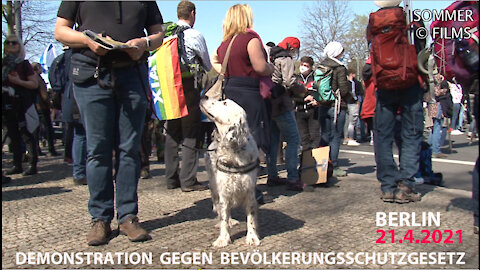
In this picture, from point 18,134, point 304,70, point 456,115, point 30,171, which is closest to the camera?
point 18,134

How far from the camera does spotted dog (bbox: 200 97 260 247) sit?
3559mm

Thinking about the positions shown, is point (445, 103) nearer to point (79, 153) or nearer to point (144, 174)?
point (144, 174)

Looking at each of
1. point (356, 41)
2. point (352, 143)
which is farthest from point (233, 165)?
point (356, 41)

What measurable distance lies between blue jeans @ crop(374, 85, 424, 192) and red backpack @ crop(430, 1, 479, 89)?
0.73m

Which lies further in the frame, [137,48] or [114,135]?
[114,135]

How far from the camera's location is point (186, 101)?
5.54 m

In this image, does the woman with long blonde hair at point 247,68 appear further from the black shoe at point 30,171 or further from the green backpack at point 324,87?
the black shoe at point 30,171

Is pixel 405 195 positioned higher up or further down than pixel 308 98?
further down

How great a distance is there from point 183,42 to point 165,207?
2168 mm

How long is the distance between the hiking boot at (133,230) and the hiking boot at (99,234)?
0.46 ft

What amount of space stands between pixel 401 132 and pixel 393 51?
106 centimetres

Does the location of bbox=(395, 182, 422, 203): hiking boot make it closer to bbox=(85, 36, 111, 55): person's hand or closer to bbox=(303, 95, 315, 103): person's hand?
bbox=(303, 95, 315, 103): person's hand

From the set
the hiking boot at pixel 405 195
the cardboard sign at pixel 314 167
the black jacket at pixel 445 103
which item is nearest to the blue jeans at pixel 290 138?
the cardboard sign at pixel 314 167

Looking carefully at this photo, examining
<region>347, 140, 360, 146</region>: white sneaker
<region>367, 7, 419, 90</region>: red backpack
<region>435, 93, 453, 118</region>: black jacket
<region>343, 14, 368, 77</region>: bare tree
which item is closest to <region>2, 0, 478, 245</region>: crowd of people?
<region>367, 7, 419, 90</region>: red backpack
